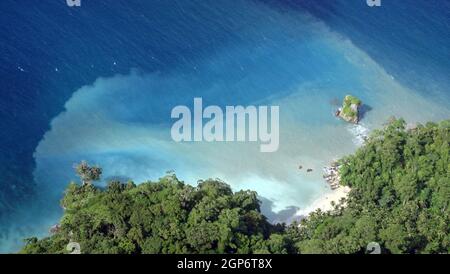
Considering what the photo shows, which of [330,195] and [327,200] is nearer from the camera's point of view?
[327,200]

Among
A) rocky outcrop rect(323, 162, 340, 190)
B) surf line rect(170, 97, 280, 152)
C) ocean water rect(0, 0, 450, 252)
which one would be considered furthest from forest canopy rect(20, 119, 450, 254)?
surf line rect(170, 97, 280, 152)

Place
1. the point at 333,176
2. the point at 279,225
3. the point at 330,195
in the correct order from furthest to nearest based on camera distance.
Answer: the point at 333,176
the point at 330,195
the point at 279,225

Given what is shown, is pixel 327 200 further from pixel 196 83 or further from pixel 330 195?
pixel 196 83

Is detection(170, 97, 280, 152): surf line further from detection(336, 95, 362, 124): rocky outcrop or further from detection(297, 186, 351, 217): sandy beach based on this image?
detection(297, 186, 351, 217): sandy beach

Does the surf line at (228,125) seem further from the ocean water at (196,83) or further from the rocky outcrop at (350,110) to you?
the rocky outcrop at (350,110)

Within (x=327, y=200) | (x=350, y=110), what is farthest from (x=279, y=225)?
(x=350, y=110)

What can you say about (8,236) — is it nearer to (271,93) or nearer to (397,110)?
(271,93)
